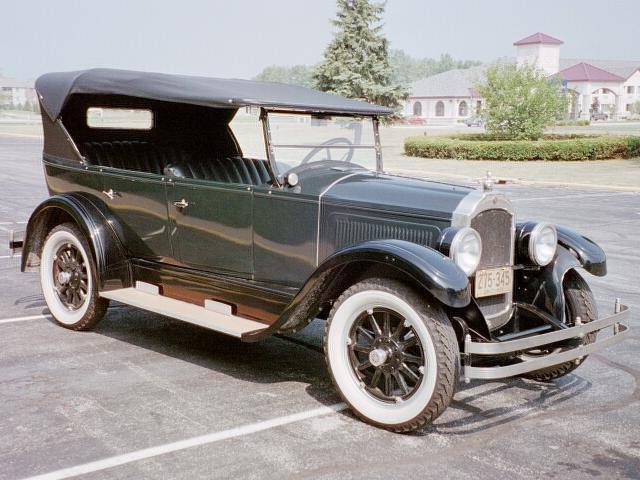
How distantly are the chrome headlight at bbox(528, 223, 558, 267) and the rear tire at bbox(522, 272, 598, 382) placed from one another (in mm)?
258

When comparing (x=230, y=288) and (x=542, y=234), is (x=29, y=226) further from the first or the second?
(x=542, y=234)

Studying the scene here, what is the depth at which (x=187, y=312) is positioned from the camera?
4.95 meters

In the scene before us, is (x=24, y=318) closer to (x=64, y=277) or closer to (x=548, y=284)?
(x=64, y=277)

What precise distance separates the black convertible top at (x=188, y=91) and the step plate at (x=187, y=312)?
53.4 inches

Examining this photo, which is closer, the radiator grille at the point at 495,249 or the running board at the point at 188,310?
the radiator grille at the point at 495,249

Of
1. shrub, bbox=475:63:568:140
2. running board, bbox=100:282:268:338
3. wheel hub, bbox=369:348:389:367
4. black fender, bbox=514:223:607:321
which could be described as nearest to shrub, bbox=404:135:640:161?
shrub, bbox=475:63:568:140

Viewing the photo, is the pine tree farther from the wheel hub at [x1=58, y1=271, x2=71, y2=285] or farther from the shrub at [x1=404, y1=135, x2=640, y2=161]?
the wheel hub at [x1=58, y1=271, x2=71, y2=285]

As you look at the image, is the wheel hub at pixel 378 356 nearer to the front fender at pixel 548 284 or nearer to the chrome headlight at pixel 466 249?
the chrome headlight at pixel 466 249

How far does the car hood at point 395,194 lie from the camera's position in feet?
13.8

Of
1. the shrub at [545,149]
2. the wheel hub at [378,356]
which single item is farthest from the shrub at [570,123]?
the wheel hub at [378,356]

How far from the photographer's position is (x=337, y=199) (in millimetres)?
4457

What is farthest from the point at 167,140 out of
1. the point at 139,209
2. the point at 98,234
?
the point at 98,234

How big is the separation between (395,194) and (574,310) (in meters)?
1.38

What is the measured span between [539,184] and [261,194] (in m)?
16.6
